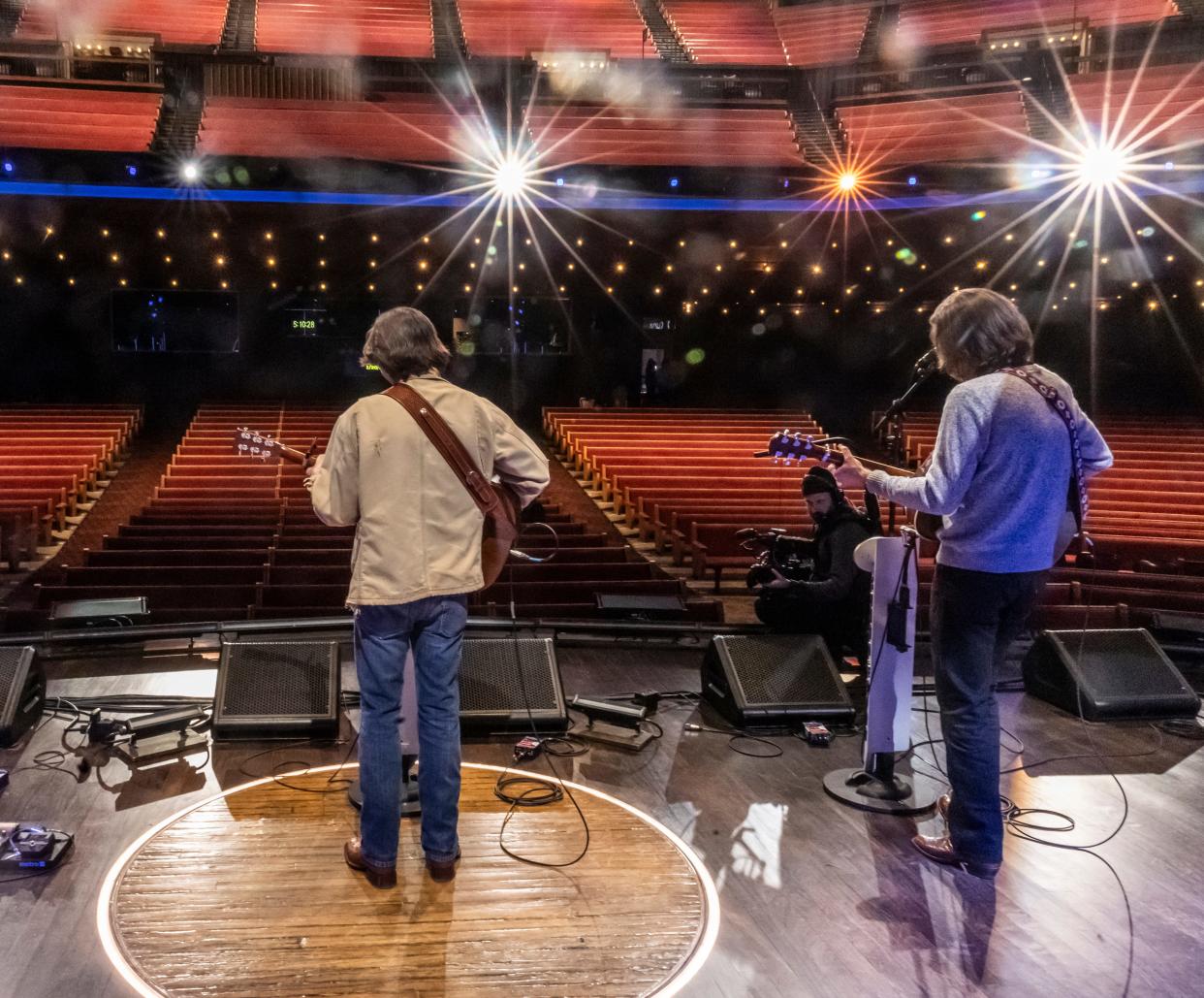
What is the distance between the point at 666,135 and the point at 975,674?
1199 centimetres

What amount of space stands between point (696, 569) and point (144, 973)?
5591mm

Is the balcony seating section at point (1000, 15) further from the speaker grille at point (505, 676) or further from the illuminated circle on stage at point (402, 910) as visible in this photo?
the illuminated circle on stage at point (402, 910)

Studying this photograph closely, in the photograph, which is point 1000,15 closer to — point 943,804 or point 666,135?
point 666,135

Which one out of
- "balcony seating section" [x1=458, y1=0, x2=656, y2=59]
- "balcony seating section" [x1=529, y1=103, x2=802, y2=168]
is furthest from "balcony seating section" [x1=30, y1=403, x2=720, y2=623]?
"balcony seating section" [x1=458, y1=0, x2=656, y2=59]

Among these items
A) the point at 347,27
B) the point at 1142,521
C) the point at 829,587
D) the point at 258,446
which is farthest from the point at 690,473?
the point at 347,27

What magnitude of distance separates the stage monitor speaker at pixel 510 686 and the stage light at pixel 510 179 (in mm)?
8378

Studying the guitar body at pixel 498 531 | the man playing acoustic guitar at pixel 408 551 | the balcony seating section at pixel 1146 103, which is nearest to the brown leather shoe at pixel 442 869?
the man playing acoustic guitar at pixel 408 551

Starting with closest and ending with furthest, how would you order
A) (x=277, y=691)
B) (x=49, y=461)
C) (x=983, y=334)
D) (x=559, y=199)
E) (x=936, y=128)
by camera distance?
(x=983, y=334) < (x=277, y=691) < (x=49, y=461) < (x=559, y=199) < (x=936, y=128)

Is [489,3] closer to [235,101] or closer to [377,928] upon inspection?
[235,101]

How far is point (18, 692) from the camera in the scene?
3.22 metres

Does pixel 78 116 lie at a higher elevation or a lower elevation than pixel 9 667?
higher

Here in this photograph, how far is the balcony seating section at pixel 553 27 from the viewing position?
49.5 ft

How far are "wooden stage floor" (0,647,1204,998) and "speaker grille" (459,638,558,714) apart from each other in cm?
16

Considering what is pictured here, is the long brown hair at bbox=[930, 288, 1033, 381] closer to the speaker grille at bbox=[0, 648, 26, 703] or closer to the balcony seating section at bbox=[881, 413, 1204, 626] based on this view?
the balcony seating section at bbox=[881, 413, 1204, 626]
